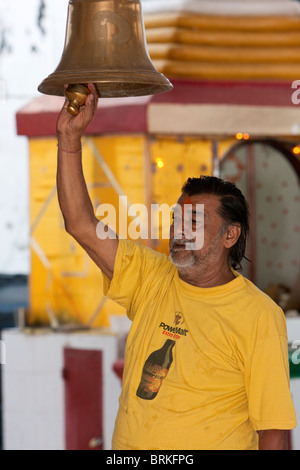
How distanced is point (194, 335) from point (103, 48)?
0.91m

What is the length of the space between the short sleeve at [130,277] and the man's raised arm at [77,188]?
27mm

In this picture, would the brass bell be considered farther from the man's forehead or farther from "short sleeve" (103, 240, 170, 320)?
"short sleeve" (103, 240, 170, 320)

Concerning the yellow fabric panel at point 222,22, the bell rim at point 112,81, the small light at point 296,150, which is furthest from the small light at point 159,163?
the bell rim at point 112,81

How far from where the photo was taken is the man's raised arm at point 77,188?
2871 mm

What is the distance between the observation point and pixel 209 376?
8.97ft

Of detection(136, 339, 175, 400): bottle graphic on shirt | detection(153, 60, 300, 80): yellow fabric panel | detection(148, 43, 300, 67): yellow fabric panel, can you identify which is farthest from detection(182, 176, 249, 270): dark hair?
detection(148, 43, 300, 67): yellow fabric panel

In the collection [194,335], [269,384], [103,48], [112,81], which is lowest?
[269,384]

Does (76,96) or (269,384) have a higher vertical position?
(76,96)

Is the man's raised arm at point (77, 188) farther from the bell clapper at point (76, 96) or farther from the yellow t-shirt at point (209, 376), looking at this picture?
the yellow t-shirt at point (209, 376)

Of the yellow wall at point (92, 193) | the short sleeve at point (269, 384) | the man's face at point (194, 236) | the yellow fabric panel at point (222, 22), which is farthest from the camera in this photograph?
the yellow fabric panel at point (222, 22)

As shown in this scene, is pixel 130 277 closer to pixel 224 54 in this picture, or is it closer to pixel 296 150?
pixel 224 54

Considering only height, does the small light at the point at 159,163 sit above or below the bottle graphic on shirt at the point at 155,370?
above

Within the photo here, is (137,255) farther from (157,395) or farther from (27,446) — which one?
(27,446)
